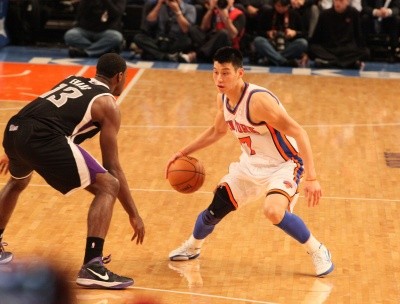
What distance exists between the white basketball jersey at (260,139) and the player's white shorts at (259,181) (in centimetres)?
4

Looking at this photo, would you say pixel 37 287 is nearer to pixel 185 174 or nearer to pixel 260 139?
pixel 260 139

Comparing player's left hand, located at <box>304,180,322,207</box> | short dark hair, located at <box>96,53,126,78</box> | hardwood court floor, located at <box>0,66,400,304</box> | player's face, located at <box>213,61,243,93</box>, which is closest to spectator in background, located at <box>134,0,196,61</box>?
A: hardwood court floor, located at <box>0,66,400,304</box>

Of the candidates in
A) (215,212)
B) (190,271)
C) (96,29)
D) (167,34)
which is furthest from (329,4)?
(190,271)

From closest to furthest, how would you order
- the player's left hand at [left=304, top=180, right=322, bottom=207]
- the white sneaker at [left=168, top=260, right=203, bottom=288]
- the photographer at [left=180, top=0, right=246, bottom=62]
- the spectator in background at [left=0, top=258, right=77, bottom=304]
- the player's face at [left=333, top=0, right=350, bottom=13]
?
the spectator in background at [left=0, top=258, right=77, bottom=304] < the player's left hand at [left=304, top=180, right=322, bottom=207] < the white sneaker at [left=168, top=260, right=203, bottom=288] < the player's face at [left=333, top=0, right=350, bottom=13] < the photographer at [left=180, top=0, right=246, bottom=62]

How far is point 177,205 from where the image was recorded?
769 cm

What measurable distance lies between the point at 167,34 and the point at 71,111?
10272mm

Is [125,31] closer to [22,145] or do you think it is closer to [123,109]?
[123,109]

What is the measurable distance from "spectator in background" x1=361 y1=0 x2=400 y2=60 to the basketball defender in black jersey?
10695 mm

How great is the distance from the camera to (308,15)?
15641mm

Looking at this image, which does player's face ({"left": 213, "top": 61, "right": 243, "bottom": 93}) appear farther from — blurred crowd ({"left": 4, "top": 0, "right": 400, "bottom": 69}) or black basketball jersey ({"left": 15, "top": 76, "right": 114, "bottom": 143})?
blurred crowd ({"left": 4, "top": 0, "right": 400, "bottom": 69})

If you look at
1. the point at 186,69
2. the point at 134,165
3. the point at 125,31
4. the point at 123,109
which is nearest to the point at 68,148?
the point at 134,165

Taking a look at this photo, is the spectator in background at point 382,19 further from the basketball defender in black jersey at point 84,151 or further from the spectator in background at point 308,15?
the basketball defender in black jersey at point 84,151

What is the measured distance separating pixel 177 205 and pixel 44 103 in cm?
242

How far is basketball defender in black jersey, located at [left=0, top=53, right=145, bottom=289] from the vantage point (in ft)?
17.4
